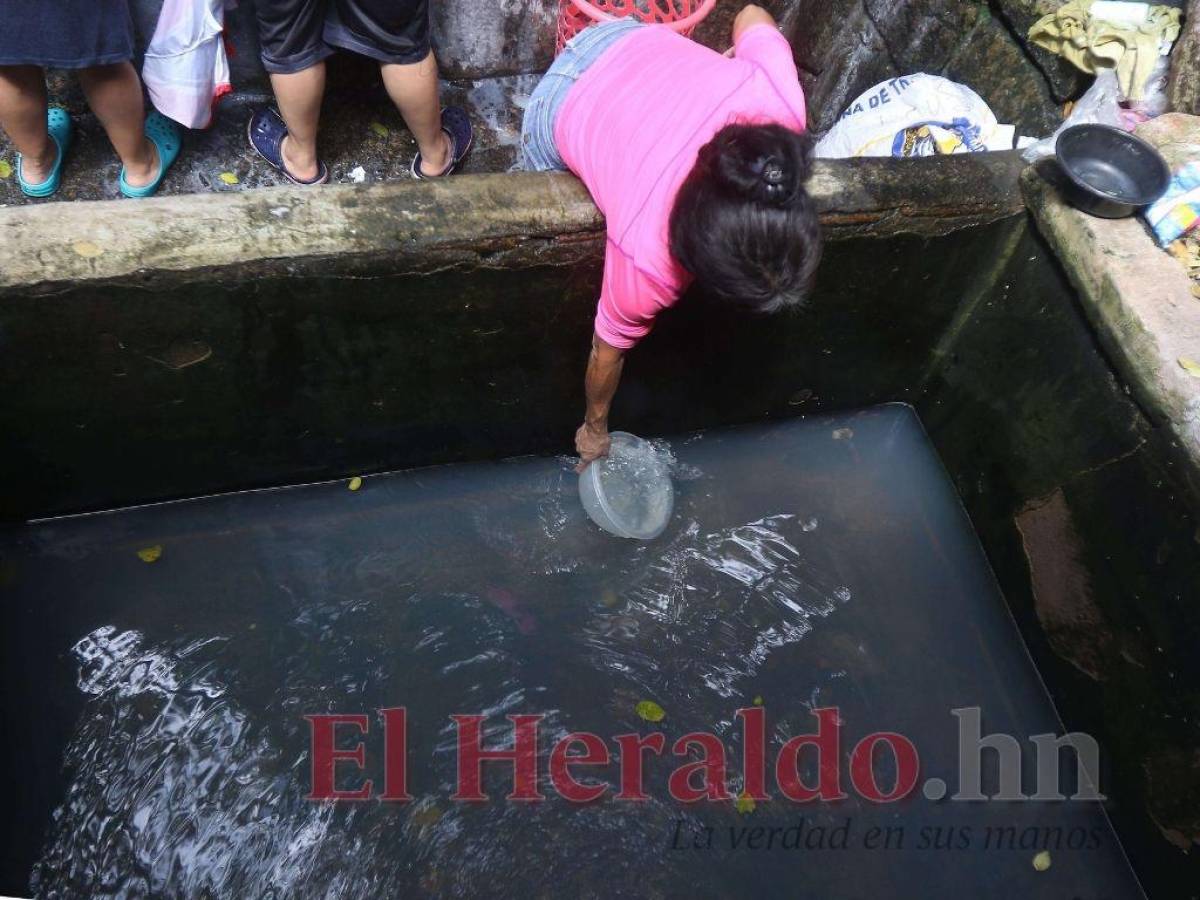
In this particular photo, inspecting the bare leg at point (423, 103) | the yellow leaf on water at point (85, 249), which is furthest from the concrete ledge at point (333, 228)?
the bare leg at point (423, 103)

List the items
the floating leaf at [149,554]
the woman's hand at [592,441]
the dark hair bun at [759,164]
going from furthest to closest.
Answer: the floating leaf at [149,554] < the woman's hand at [592,441] < the dark hair bun at [759,164]

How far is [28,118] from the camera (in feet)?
9.31

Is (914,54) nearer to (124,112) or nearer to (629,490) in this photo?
(629,490)

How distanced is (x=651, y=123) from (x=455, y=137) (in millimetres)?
1734

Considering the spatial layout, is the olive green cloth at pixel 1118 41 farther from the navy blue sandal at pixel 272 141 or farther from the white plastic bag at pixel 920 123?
the navy blue sandal at pixel 272 141

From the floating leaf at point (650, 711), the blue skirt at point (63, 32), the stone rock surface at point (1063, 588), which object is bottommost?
the floating leaf at point (650, 711)

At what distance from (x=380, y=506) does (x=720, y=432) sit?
1.30 meters

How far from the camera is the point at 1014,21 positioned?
3381mm

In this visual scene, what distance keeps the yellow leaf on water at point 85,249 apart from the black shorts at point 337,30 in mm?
1154

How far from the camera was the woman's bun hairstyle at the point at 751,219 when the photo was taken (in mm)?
1723

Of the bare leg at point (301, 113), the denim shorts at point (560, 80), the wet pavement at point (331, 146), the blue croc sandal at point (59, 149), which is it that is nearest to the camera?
the denim shorts at point (560, 80)

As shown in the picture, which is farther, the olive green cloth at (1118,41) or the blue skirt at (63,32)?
the olive green cloth at (1118,41)

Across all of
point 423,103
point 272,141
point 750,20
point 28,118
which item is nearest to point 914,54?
point 750,20

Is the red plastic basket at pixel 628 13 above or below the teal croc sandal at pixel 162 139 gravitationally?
above
